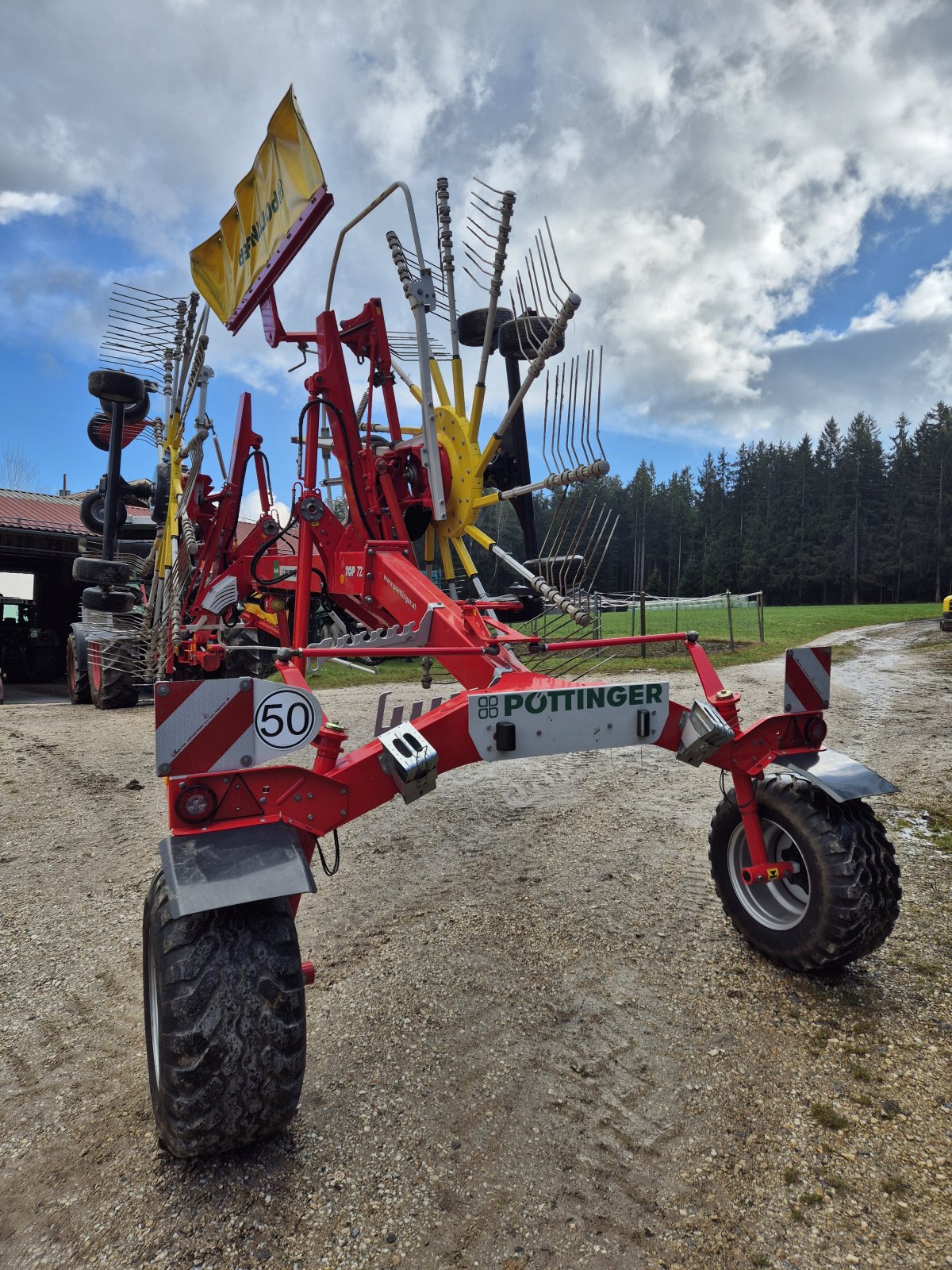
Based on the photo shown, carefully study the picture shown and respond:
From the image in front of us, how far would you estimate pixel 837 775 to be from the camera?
9.91ft

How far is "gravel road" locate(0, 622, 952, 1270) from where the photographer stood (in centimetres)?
191

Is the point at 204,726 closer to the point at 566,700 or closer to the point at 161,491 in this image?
the point at 566,700

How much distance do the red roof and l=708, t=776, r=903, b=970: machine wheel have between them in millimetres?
14803

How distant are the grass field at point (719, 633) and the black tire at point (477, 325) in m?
3.31

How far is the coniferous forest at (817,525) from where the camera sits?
58250 mm

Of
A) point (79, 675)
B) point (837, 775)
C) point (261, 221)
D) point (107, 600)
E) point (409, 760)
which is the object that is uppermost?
point (261, 221)

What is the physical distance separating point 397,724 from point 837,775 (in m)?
1.84

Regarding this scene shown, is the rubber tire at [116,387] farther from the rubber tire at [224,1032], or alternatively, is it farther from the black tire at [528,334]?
the rubber tire at [224,1032]

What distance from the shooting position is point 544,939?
3.51 meters

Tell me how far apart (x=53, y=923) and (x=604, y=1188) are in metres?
3.08

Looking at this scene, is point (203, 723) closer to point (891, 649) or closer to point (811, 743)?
point (811, 743)

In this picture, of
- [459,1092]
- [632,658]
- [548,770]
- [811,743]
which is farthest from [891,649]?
[459,1092]

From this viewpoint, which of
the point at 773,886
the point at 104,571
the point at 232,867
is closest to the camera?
the point at 232,867

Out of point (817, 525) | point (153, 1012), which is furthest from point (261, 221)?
point (817, 525)
